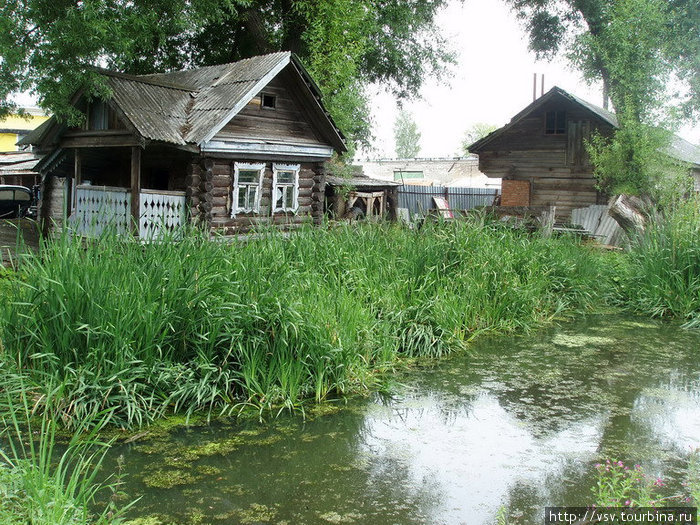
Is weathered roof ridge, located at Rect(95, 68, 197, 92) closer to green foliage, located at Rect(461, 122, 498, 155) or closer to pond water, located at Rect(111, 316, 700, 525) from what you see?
pond water, located at Rect(111, 316, 700, 525)

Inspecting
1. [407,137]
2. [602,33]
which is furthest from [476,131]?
[602,33]

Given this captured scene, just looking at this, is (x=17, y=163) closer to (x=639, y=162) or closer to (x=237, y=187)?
(x=237, y=187)

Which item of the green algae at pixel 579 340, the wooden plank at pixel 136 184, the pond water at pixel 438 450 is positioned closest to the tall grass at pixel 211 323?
the pond water at pixel 438 450

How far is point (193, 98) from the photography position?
50.4ft

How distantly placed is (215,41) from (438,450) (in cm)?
1958

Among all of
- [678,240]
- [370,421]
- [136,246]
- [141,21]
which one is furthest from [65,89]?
[678,240]

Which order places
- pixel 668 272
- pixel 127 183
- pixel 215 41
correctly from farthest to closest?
pixel 215 41 → pixel 127 183 → pixel 668 272

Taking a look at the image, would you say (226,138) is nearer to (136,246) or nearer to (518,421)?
(136,246)

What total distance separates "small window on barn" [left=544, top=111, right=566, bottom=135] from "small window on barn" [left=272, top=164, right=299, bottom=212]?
10.4 metres

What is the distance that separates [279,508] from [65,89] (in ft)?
39.8

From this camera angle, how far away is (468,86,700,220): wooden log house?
22.1 metres

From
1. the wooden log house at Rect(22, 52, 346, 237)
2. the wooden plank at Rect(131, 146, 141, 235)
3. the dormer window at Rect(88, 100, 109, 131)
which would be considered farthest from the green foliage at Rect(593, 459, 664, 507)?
the dormer window at Rect(88, 100, 109, 131)

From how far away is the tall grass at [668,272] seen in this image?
11.0 metres

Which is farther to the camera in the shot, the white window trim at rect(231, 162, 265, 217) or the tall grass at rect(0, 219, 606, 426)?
the white window trim at rect(231, 162, 265, 217)
